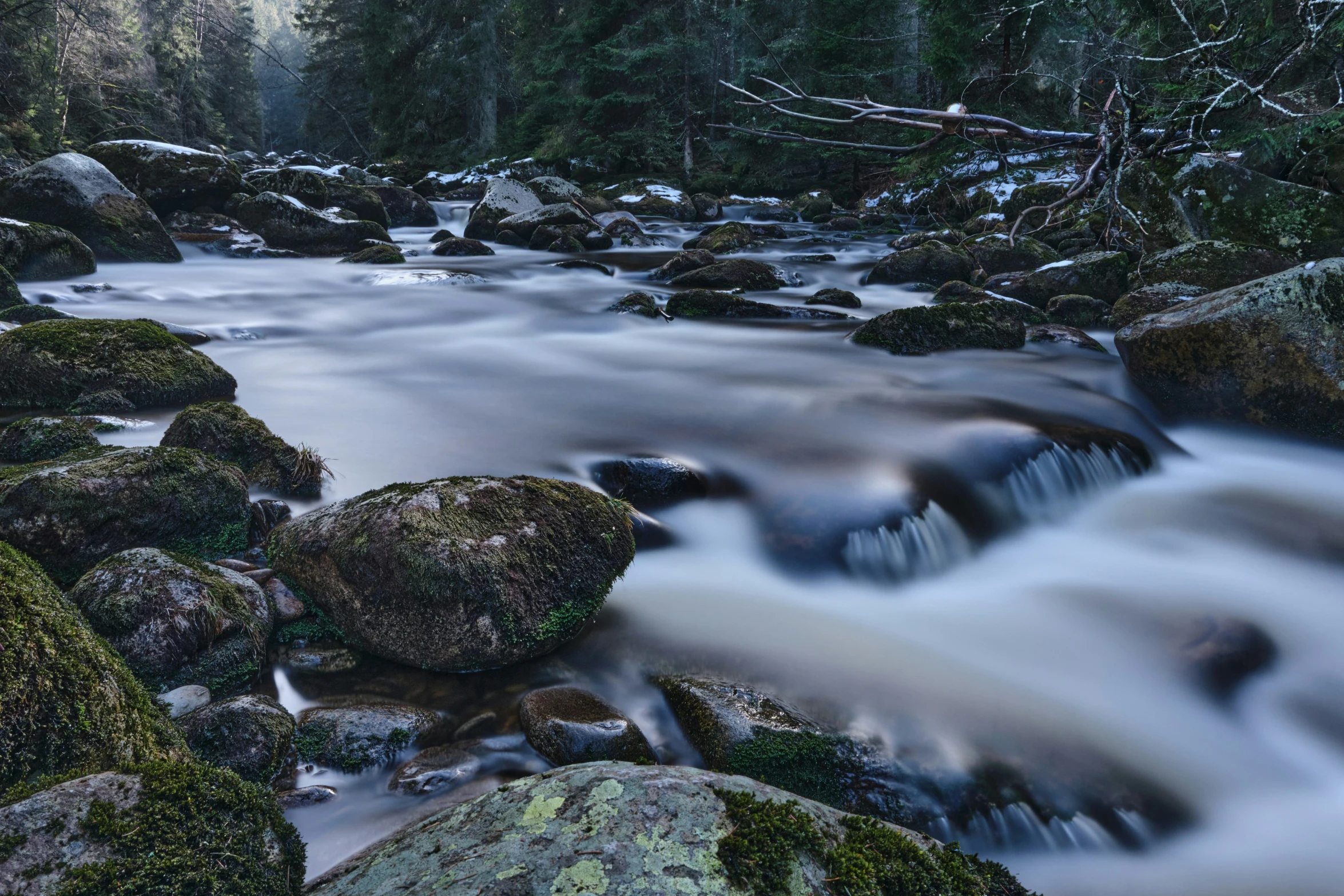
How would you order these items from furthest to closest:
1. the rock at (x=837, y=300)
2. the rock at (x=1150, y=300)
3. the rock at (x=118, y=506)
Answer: the rock at (x=837, y=300) → the rock at (x=1150, y=300) → the rock at (x=118, y=506)

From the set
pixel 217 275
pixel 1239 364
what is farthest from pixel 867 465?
pixel 217 275

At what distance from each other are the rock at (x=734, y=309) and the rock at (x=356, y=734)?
7.92m

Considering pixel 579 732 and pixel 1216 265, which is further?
pixel 1216 265

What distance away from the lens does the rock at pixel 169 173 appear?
51.1 ft

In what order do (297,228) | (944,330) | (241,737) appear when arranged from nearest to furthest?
(241,737) < (944,330) < (297,228)

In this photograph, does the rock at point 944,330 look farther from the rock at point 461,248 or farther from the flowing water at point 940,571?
the rock at point 461,248

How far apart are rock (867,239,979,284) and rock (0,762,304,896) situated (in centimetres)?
1244

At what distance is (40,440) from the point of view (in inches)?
179

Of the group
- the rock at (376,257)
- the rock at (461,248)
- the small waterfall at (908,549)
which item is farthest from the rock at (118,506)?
the rock at (461,248)

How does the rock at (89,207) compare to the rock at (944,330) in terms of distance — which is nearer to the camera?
the rock at (944,330)

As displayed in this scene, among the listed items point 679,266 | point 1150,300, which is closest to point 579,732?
point 1150,300

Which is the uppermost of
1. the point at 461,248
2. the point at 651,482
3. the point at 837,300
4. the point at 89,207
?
the point at 89,207

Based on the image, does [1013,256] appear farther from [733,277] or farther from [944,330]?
[944,330]

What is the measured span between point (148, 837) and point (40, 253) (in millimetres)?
12055
